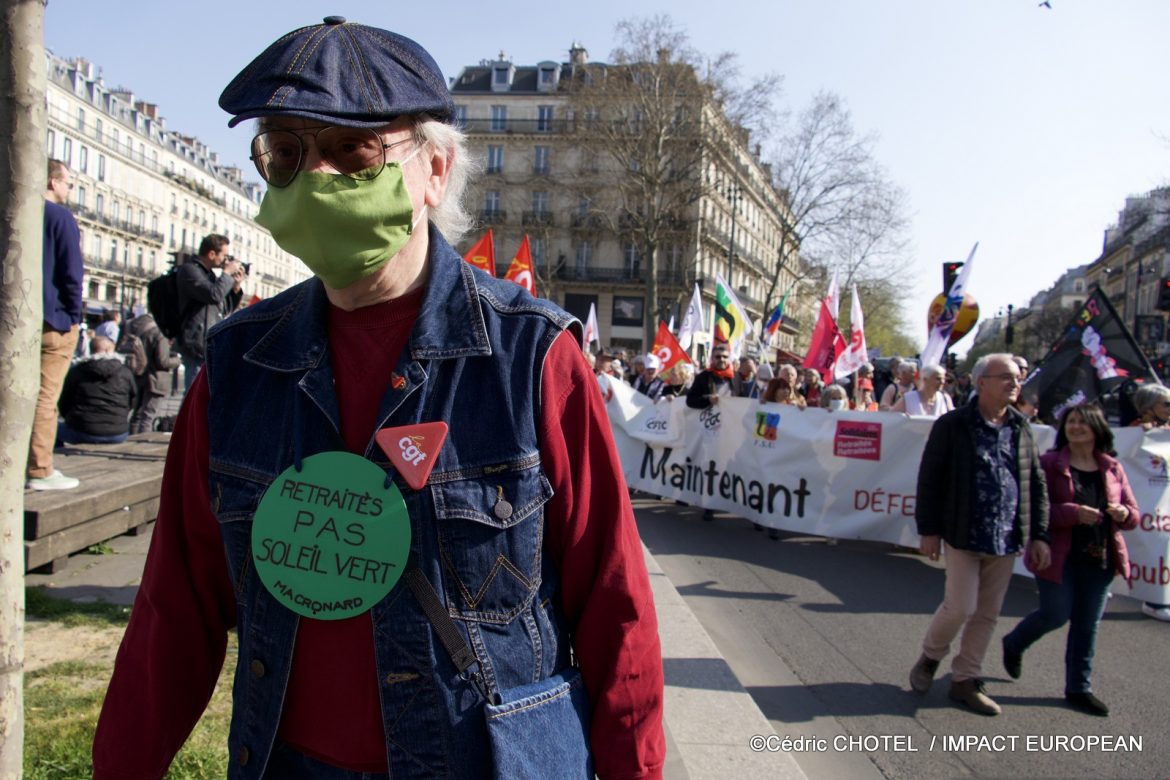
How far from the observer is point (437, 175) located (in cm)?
174

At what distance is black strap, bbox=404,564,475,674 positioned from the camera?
1.45 metres

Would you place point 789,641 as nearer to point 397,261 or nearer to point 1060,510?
point 1060,510

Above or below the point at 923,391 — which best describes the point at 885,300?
above

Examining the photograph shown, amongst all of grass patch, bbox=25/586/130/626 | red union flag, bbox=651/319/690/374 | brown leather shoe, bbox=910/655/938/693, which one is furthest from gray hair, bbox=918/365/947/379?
grass patch, bbox=25/586/130/626

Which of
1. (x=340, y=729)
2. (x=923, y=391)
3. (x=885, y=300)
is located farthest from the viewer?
(x=885, y=300)

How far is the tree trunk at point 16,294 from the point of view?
191cm

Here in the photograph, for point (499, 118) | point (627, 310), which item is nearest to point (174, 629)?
point (627, 310)

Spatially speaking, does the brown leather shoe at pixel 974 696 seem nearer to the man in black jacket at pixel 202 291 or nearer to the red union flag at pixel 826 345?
the man in black jacket at pixel 202 291

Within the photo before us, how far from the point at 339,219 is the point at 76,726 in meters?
2.57

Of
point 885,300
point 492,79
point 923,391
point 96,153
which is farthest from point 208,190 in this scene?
point 923,391

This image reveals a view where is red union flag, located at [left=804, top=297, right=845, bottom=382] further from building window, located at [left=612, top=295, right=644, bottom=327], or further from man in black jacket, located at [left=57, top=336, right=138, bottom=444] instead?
building window, located at [left=612, top=295, right=644, bottom=327]

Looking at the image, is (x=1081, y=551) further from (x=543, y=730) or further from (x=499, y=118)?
(x=499, y=118)

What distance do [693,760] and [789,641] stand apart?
2.56 meters

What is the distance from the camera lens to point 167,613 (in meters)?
1.61
